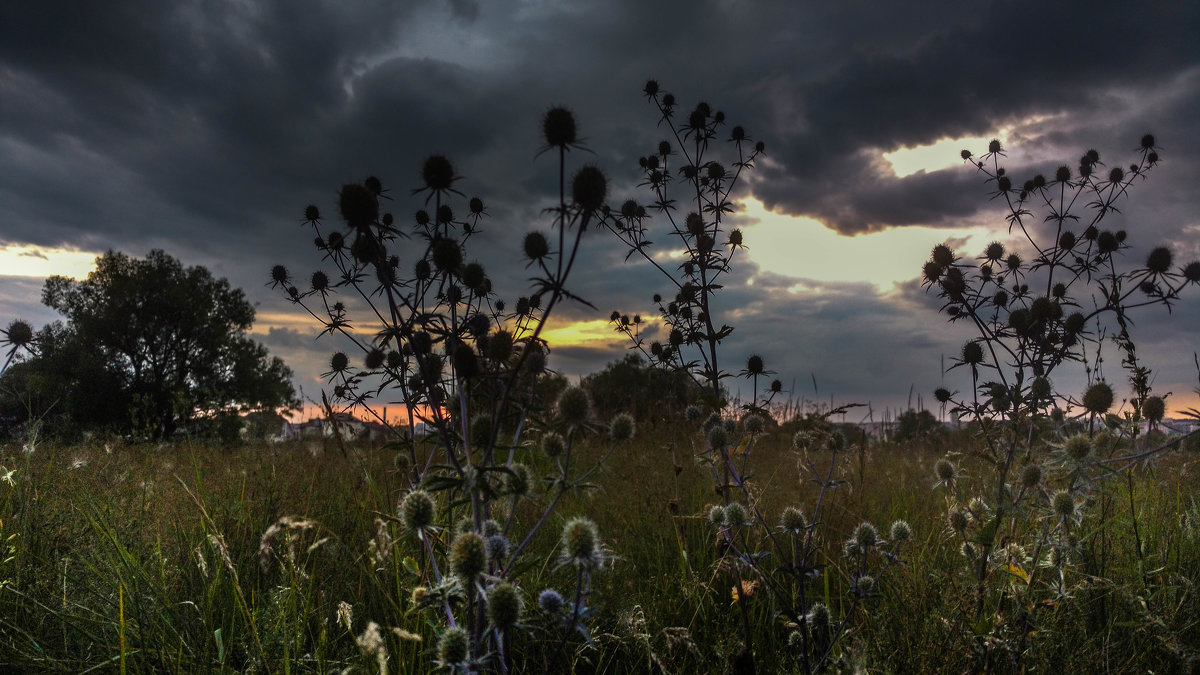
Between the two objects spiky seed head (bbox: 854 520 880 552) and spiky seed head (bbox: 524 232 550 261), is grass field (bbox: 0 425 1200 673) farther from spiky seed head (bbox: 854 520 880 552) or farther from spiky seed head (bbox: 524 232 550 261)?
spiky seed head (bbox: 524 232 550 261)

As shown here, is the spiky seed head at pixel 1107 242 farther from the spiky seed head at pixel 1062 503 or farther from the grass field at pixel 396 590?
the spiky seed head at pixel 1062 503

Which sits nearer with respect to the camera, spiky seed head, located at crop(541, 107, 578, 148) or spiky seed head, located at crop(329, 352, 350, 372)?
spiky seed head, located at crop(541, 107, 578, 148)

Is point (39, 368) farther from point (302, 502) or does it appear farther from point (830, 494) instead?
point (830, 494)

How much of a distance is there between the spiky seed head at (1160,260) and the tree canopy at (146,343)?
2532cm

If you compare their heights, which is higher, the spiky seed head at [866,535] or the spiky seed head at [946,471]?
the spiky seed head at [946,471]

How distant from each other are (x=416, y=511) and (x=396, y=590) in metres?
1.71

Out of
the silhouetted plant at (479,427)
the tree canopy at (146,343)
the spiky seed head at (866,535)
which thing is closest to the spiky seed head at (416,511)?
the silhouetted plant at (479,427)

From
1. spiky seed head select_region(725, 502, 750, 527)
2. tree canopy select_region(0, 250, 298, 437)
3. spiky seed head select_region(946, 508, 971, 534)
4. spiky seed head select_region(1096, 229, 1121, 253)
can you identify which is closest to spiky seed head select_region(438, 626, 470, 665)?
spiky seed head select_region(725, 502, 750, 527)

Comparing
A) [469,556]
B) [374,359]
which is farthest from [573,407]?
[374,359]

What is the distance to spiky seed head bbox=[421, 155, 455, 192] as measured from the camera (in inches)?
102

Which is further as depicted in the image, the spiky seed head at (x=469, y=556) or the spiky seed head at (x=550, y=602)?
the spiky seed head at (x=550, y=602)

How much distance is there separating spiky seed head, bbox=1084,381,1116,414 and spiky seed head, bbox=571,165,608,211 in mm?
3192

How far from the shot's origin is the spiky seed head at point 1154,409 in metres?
3.56

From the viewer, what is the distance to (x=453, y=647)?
2.07 metres
